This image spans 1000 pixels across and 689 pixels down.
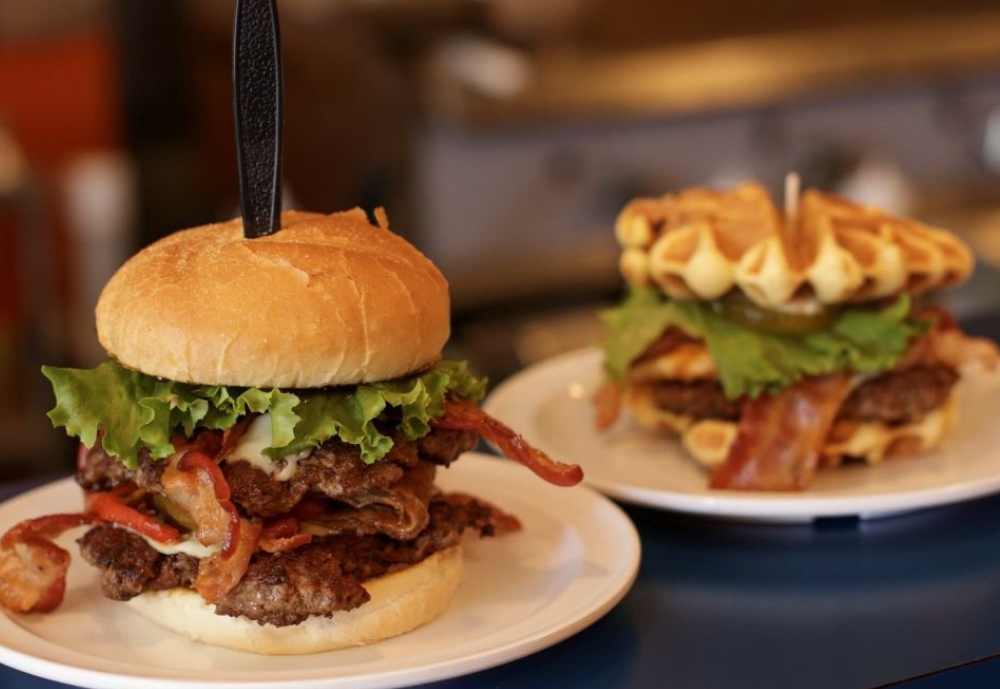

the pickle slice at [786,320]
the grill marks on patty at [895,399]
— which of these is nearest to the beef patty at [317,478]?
the pickle slice at [786,320]

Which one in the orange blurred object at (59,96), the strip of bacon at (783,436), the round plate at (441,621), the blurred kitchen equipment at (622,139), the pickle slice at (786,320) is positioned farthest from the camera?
the orange blurred object at (59,96)

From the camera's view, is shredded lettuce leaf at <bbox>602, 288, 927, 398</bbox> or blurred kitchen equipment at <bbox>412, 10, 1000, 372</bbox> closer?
shredded lettuce leaf at <bbox>602, 288, 927, 398</bbox>

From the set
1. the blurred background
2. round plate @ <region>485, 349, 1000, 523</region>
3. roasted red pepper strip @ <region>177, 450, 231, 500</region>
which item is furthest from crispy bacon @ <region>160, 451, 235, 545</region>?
the blurred background

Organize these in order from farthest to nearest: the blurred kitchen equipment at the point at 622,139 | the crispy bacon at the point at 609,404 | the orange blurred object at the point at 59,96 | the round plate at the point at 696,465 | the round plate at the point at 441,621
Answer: the orange blurred object at the point at 59,96 < the blurred kitchen equipment at the point at 622,139 < the crispy bacon at the point at 609,404 < the round plate at the point at 696,465 < the round plate at the point at 441,621

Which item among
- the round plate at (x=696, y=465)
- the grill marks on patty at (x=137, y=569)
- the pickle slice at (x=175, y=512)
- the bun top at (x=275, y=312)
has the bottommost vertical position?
the round plate at (x=696, y=465)

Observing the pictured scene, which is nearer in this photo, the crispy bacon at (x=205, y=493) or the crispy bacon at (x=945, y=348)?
the crispy bacon at (x=205, y=493)

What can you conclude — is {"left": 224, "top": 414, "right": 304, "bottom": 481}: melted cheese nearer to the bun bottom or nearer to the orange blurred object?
the bun bottom

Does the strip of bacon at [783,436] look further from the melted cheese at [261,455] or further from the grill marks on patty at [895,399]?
the melted cheese at [261,455]

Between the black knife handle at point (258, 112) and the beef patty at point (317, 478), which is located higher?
the black knife handle at point (258, 112)
